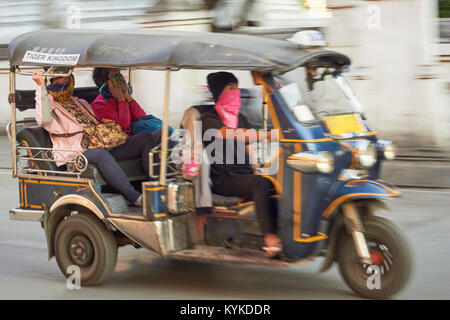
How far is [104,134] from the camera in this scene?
633 cm

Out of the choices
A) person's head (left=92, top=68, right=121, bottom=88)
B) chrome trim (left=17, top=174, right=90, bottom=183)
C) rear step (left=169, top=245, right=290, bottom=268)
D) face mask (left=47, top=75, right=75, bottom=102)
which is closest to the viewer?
rear step (left=169, top=245, right=290, bottom=268)

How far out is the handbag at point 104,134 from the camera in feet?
20.6

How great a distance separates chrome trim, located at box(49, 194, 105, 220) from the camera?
591 cm

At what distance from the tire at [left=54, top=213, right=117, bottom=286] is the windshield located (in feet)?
5.66

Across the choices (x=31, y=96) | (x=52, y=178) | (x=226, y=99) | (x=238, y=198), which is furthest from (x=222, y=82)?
(x=31, y=96)

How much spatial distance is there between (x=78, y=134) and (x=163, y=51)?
1174 millimetres

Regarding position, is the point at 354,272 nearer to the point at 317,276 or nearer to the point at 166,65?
the point at 317,276

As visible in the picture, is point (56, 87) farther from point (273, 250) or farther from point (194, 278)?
point (273, 250)

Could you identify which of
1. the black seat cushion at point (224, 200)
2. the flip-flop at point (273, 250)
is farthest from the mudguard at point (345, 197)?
the black seat cushion at point (224, 200)

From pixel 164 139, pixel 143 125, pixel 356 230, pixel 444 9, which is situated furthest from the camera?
pixel 444 9

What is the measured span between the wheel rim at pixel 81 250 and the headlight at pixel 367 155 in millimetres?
2130

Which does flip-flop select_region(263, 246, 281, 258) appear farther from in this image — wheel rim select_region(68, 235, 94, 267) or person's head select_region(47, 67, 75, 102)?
person's head select_region(47, 67, 75, 102)

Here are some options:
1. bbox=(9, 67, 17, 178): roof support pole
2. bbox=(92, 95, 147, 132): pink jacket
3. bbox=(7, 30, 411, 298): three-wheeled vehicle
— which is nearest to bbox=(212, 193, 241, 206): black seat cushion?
bbox=(7, 30, 411, 298): three-wheeled vehicle

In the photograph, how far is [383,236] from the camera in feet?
17.4
